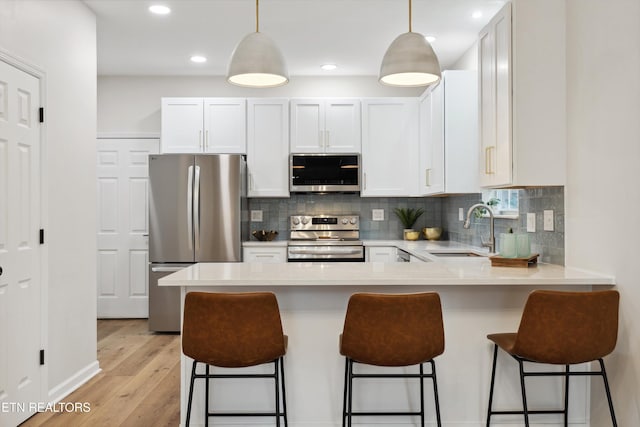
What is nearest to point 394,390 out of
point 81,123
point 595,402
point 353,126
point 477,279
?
point 477,279

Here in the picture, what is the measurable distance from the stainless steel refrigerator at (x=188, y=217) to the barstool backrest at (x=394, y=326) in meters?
2.78

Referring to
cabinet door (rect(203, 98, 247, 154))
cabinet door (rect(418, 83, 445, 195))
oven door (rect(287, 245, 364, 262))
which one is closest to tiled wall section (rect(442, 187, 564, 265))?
cabinet door (rect(418, 83, 445, 195))

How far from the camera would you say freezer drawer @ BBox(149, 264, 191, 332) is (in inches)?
186

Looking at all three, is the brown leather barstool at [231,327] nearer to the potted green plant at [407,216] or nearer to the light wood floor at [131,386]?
the light wood floor at [131,386]

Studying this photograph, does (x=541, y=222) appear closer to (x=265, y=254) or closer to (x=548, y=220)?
(x=548, y=220)

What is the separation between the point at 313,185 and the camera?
5.00 metres

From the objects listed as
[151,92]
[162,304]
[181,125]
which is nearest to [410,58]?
[181,125]

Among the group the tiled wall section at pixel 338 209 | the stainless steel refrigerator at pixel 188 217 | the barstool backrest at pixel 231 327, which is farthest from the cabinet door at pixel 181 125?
the barstool backrest at pixel 231 327

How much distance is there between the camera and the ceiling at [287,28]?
3.54 metres

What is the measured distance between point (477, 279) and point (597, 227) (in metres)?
0.71

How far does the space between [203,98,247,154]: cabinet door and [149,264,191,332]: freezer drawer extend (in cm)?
126

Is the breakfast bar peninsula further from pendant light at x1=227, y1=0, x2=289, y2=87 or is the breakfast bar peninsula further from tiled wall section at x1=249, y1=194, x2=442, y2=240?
tiled wall section at x1=249, y1=194, x2=442, y2=240

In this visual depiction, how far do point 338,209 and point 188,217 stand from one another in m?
1.65

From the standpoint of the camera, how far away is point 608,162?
236 centimetres
